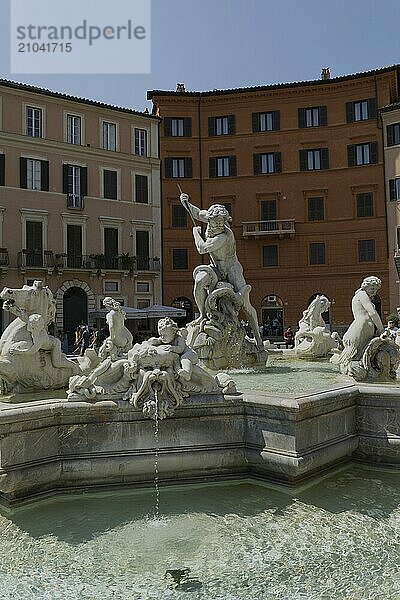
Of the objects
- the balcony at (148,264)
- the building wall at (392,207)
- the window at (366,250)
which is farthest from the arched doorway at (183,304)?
the building wall at (392,207)

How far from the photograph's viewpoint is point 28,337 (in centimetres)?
548

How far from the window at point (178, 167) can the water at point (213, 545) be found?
99.4 feet

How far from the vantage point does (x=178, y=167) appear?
3344 cm

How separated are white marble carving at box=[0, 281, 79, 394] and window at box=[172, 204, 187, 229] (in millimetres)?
→ 27608

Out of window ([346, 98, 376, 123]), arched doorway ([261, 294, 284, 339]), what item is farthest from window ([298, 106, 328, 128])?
arched doorway ([261, 294, 284, 339])

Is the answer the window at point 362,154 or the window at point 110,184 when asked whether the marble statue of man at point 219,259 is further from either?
the window at point 362,154

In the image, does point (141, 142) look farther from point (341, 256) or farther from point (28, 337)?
point (28, 337)

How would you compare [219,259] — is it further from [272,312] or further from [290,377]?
[272,312]

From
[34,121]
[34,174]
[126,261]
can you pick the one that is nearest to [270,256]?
[126,261]

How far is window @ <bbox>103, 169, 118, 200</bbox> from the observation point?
103ft

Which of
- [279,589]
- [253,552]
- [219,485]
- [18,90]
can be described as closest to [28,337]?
[219,485]

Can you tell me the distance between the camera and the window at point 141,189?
3238cm

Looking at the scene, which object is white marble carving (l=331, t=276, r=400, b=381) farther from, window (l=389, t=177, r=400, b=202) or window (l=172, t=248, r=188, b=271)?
window (l=389, t=177, r=400, b=202)

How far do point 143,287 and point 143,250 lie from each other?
2300 mm
